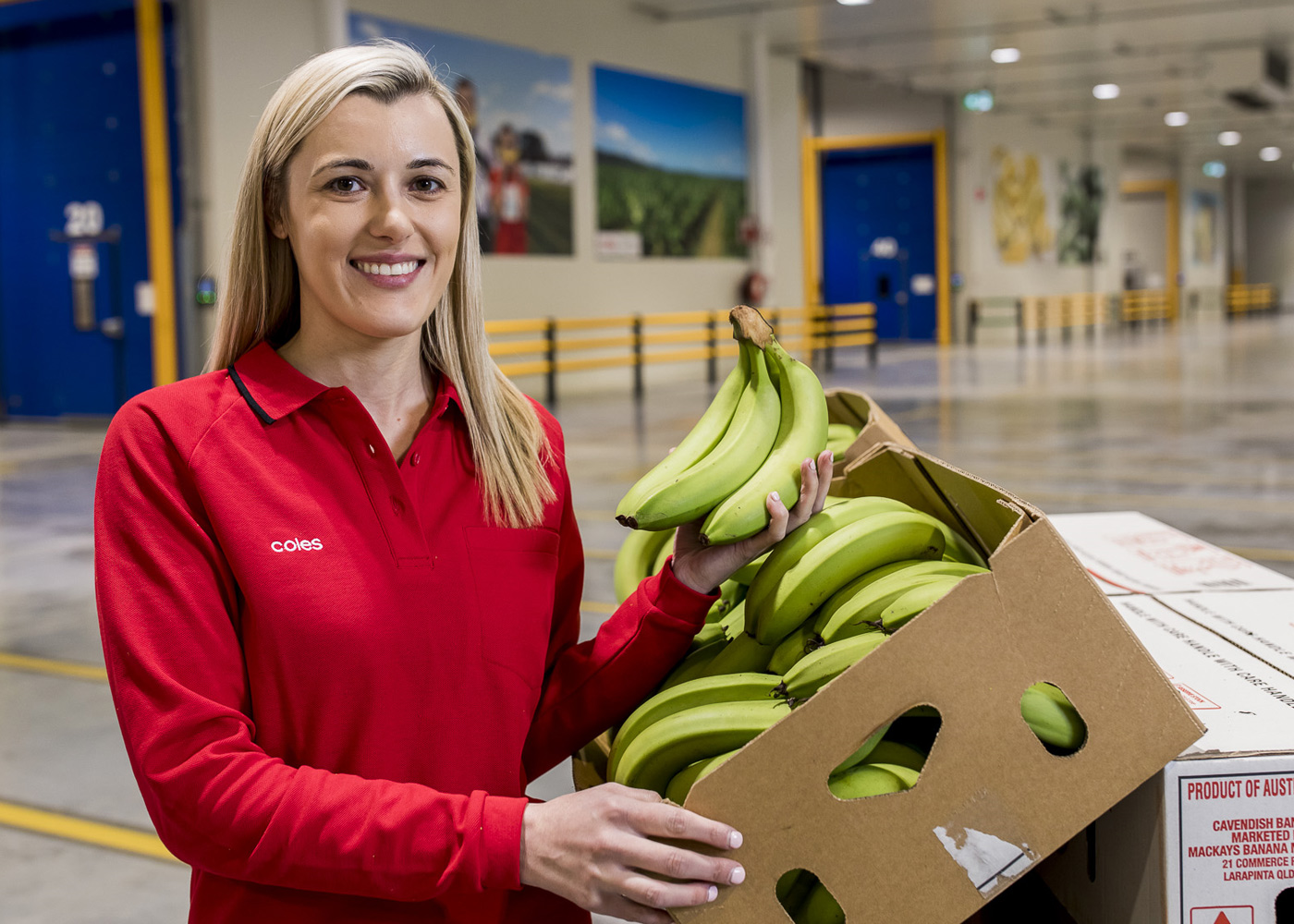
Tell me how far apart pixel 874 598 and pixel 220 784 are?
67cm

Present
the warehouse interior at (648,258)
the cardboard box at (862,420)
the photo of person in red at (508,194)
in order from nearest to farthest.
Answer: the cardboard box at (862,420)
the warehouse interior at (648,258)
the photo of person in red at (508,194)

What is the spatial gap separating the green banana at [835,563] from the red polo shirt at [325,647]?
86 mm

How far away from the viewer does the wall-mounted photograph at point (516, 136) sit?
11531 mm

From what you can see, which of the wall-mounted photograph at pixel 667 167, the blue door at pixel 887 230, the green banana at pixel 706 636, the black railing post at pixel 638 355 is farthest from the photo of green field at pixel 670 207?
the green banana at pixel 706 636

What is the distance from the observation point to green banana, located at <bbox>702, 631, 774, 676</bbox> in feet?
4.62

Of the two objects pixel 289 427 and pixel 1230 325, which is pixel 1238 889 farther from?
pixel 1230 325

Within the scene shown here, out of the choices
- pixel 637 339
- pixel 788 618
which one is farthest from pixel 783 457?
pixel 637 339

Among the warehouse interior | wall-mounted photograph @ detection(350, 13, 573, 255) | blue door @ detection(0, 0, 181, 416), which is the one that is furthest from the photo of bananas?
wall-mounted photograph @ detection(350, 13, 573, 255)

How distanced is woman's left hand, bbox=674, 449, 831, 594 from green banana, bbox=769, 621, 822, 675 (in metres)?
0.10

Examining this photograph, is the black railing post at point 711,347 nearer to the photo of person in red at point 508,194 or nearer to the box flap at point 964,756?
the photo of person in red at point 508,194

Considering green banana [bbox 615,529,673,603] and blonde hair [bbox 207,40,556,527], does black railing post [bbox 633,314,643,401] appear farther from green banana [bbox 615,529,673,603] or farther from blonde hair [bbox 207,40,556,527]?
blonde hair [bbox 207,40,556,527]

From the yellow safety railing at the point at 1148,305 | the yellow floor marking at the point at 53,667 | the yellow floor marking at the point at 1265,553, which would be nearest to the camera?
the yellow floor marking at the point at 53,667

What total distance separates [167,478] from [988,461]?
250 inches

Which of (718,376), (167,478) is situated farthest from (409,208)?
(718,376)
